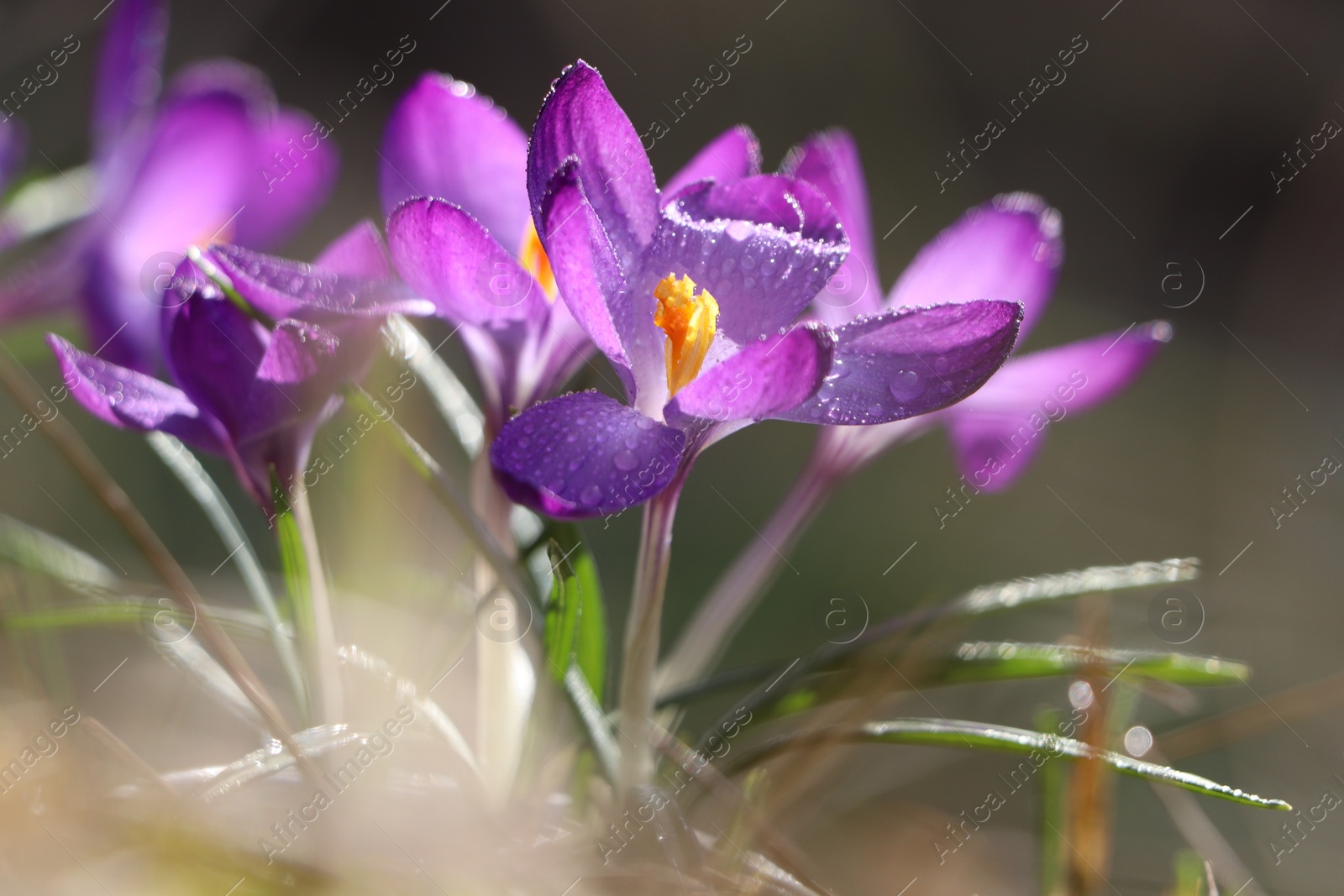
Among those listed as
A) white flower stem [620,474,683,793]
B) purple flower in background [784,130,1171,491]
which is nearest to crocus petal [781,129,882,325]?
purple flower in background [784,130,1171,491]

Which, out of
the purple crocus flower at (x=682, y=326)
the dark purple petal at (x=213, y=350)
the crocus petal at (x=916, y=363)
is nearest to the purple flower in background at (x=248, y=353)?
the dark purple petal at (x=213, y=350)

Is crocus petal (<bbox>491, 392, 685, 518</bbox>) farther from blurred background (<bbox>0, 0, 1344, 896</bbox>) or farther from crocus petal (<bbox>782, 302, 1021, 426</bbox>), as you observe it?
blurred background (<bbox>0, 0, 1344, 896</bbox>)

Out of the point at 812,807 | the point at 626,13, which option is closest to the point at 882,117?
the point at 626,13

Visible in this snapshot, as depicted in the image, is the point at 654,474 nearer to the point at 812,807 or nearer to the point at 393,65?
the point at 812,807

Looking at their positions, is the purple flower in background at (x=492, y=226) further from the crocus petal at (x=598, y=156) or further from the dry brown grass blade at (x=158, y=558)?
A: the dry brown grass blade at (x=158, y=558)

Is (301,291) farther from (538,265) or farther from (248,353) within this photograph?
(538,265)

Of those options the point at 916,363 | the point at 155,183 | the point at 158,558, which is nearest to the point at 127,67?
the point at 155,183
